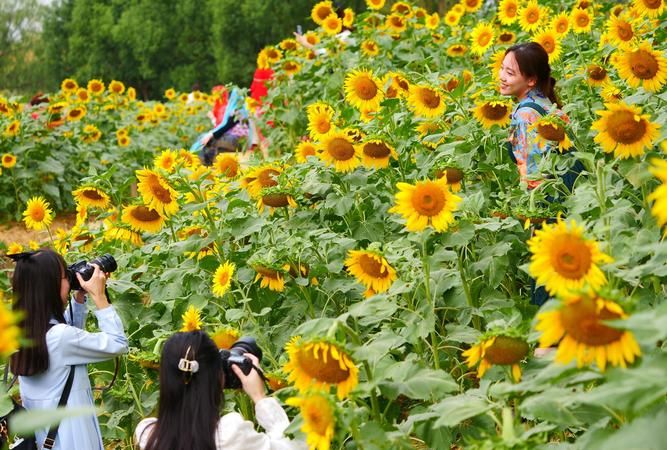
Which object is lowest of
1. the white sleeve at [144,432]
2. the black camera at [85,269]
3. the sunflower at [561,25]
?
the white sleeve at [144,432]

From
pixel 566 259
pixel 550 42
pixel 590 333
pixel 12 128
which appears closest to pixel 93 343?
pixel 566 259

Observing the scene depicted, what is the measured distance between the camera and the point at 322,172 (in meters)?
3.49

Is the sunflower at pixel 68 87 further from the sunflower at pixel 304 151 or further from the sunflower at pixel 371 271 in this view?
the sunflower at pixel 371 271

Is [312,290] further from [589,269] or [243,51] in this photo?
[243,51]

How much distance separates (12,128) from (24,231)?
0.86 metres

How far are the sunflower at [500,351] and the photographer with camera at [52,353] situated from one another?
140 cm

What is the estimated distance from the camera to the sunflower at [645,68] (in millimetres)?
3086

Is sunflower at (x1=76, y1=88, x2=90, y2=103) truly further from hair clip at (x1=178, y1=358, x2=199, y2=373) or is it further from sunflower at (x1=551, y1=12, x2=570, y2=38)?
hair clip at (x1=178, y1=358, x2=199, y2=373)

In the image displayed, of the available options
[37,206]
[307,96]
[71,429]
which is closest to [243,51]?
[307,96]

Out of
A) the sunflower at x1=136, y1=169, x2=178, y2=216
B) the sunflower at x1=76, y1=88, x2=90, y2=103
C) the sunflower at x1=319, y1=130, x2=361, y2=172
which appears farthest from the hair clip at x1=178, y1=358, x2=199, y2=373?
the sunflower at x1=76, y1=88, x2=90, y2=103

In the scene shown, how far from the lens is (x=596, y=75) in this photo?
3863 mm

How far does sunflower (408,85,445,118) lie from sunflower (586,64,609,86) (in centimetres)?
73

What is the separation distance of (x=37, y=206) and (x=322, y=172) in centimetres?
153

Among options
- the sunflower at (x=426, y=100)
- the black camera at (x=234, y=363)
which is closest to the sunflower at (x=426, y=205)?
the black camera at (x=234, y=363)
